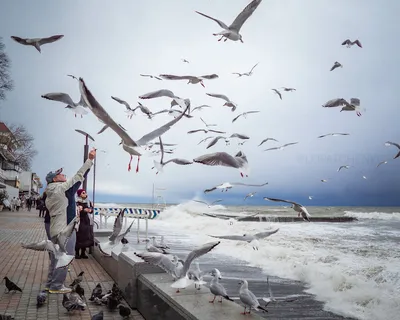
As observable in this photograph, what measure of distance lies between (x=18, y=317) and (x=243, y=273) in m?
6.70

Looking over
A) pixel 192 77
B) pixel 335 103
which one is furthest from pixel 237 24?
pixel 335 103

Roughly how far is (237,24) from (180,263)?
356 cm

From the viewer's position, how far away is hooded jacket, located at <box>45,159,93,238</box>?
605 centimetres

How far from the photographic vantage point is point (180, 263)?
514 cm

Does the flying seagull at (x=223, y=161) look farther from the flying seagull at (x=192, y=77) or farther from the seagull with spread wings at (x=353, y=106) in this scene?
the seagull with spread wings at (x=353, y=106)

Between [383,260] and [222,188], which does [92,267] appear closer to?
[222,188]

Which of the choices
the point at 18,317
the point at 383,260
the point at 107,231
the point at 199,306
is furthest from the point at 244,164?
the point at 383,260

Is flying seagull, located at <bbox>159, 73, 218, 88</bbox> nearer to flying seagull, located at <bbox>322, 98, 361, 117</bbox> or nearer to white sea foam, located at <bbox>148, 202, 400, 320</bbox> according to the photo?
flying seagull, located at <bbox>322, 98, 361, 117</bbox>

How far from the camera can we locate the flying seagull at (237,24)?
560 cm

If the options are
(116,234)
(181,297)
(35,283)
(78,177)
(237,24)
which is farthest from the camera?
(35,283)

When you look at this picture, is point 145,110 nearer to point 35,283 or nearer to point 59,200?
point 59,200

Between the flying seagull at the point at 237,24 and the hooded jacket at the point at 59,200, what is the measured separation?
2.80 metres

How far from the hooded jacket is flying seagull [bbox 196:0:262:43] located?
280cm

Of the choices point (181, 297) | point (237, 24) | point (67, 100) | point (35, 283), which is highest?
point (237, 24)
